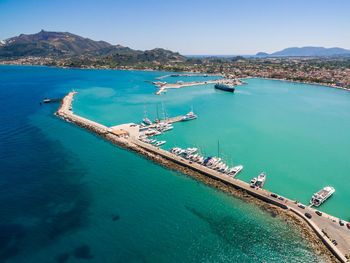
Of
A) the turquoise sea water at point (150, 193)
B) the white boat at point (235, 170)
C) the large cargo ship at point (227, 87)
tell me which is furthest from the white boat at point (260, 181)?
the large cargo ship at point (227, 87)

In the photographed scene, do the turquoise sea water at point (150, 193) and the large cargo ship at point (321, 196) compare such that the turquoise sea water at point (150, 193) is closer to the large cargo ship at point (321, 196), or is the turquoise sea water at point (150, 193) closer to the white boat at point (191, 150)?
the large cargo ship at point (321, 196)

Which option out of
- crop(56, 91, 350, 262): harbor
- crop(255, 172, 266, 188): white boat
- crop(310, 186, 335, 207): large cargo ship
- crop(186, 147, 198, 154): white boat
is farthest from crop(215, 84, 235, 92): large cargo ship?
crop(310, 186, 335, 207): large cargo ship

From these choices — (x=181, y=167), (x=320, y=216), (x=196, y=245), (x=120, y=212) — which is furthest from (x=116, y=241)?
(x=320, y=216)

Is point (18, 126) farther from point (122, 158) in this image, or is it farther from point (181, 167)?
point (181, 167)

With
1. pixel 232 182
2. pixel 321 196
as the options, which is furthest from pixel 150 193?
pixel 321 196

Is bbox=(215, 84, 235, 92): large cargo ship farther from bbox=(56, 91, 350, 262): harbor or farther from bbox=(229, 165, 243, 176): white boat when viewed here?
bbox=(229, 165, 243, 176): white boat
